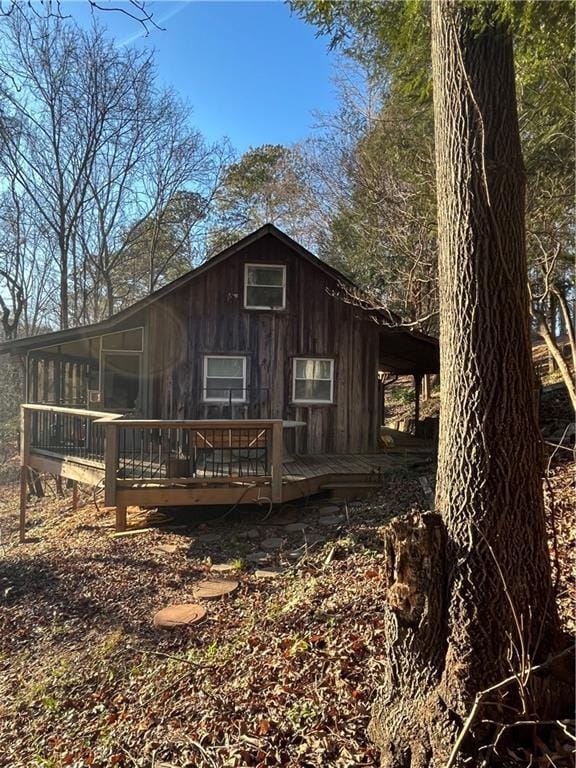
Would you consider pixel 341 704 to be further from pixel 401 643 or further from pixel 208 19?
pixel 208 19

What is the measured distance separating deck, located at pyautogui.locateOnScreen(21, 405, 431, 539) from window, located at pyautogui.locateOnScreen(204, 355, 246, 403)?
1366mm

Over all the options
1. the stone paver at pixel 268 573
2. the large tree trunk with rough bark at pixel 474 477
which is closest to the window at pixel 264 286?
the stone paver at pixel 268 573

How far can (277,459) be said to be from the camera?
677 cm

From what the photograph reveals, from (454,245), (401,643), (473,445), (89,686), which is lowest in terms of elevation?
(89,686)

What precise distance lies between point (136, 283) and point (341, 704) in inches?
1040

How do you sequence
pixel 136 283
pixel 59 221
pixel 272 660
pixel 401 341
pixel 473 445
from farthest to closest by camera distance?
pixel 136 283 < pixel 59 221 < pixel 401 341 < pixel 272 660 < pixel 473 445

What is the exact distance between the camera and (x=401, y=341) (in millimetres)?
10938

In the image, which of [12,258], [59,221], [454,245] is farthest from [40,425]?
[12,258]

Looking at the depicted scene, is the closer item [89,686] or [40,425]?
[89,686]

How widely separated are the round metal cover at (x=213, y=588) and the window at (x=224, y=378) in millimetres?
5200

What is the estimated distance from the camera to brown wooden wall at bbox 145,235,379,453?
9984 millimetres

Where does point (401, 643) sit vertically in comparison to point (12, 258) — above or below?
below

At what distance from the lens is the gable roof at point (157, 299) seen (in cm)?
951

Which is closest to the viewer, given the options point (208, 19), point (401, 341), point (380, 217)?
point (208, 19)
